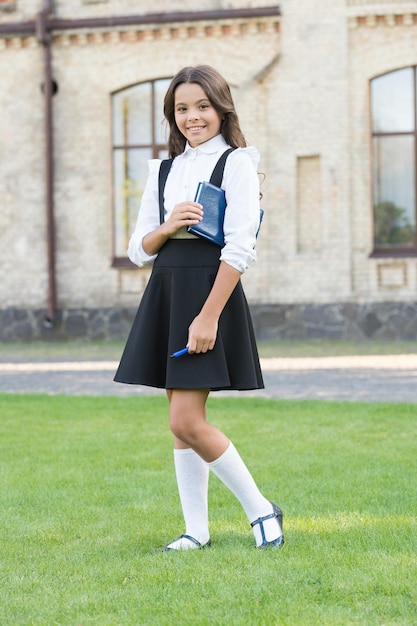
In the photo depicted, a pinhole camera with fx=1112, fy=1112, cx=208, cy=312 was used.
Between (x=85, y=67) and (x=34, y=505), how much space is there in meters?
15.4

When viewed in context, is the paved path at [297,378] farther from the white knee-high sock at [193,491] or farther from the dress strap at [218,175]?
the dress strap at [218,175]

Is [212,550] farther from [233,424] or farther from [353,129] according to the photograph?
[353,129]

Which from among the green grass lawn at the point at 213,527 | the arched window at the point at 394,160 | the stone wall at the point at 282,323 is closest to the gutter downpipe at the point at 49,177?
the stone wall at the point at 282,323

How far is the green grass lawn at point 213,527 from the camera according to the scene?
142 inches

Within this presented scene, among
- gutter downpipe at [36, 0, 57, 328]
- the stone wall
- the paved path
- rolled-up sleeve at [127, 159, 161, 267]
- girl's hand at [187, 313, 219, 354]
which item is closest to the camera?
girl's hand at [187, 313, 219, 354]

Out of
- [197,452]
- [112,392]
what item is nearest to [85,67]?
[112,392]

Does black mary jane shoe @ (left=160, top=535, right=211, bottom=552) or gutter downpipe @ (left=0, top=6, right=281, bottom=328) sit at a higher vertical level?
gutter downpipe @ (left=0, top=6, right=281, bottom=328)

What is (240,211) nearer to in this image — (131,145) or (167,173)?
(167,173)

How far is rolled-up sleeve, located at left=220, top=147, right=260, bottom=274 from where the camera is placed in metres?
4.28

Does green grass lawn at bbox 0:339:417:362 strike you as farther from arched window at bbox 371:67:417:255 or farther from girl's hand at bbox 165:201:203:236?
girl's hand at bbox 165:201:203:236

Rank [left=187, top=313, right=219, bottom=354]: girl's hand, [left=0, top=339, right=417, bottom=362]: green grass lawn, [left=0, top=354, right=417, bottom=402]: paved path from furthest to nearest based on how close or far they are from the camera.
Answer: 1. [left=0, top=339, right=417, bottom=362]: green grass lawn
2. [left=0, top=354, right=417, bottom=402]: paved path
3. [left=187, top=313, right=219, bottom=354]: girl's hand

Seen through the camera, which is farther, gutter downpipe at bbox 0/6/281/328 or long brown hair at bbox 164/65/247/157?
gutter downpipe at bbox 0/6/281/328

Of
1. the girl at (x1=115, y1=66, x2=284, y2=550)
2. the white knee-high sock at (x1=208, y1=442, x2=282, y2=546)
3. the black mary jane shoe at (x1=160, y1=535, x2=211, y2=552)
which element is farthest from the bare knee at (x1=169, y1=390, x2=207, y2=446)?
the black mary jane shoe at (x1=160, y1=535, x2=211, y2=552)

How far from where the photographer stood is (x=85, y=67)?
1992 cm
